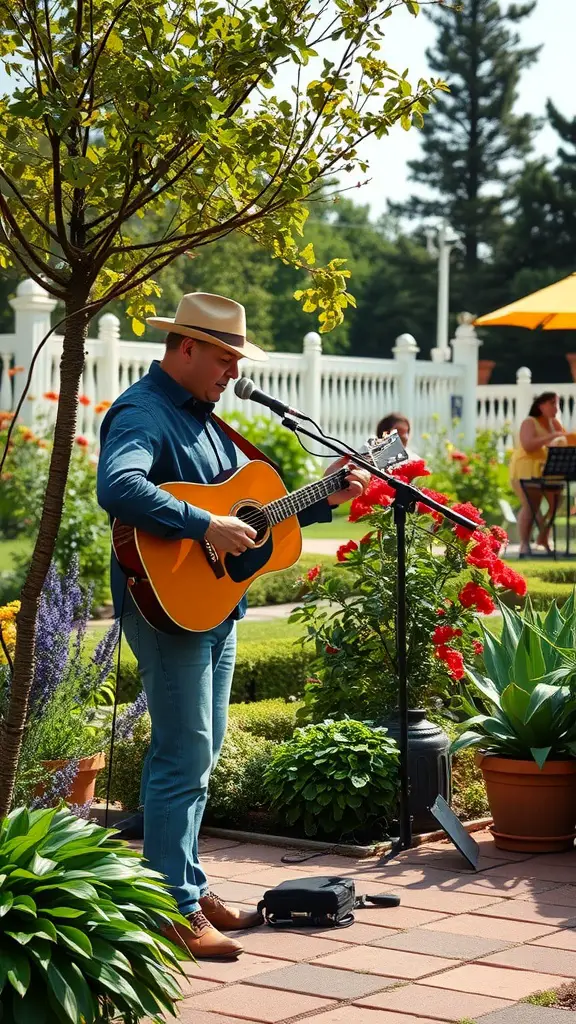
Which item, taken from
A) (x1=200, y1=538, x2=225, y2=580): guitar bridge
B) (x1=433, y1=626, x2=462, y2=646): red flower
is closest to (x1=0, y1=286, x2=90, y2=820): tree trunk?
(x1=200, y1=538, x2=225, y2=580): guitar bridge

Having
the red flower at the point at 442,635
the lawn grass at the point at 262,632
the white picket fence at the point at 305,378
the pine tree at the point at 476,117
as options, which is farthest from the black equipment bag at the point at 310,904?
the pine tree at the point at 476,117

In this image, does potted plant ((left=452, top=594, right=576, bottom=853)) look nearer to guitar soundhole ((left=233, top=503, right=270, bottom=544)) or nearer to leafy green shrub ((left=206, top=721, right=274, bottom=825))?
leafy green shrub ((left=206, top=721, right=274, bottom=825))

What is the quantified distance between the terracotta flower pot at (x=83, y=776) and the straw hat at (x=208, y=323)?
166cm

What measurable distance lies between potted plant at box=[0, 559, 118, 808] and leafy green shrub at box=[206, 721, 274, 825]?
50 centimetres

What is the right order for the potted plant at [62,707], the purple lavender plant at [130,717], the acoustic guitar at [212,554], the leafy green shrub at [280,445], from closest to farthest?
1. the acoustic guitar at [212,554]
2. the potted plant at [62,707]
3. the purple lavender plant at [130,717]
4. the leafy green shrub at [280,445]

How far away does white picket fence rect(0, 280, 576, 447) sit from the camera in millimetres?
15609

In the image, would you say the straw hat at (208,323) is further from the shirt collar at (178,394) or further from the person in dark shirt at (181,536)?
the shirt collar at (178,394)

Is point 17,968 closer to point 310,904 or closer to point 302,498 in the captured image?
point 310,904

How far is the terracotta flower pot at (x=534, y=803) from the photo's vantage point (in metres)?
5.38

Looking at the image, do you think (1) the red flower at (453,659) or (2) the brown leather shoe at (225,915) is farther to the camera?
(1) the red flower at (453,659)

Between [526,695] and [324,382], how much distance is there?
46.6 feet

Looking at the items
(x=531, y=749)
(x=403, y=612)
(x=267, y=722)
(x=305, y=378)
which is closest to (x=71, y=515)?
(x=267, y=722)

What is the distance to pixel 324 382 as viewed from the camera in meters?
19.4

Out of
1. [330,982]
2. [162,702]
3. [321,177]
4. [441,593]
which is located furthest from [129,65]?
[441,593]
